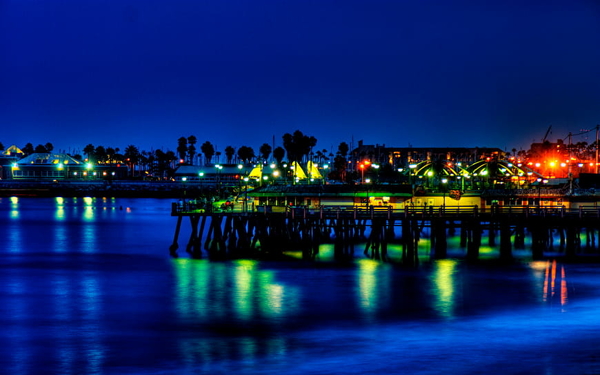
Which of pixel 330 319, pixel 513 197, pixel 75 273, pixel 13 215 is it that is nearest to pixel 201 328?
pixel 330 319

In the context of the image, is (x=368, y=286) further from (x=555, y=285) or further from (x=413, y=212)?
(x=555, y=285)

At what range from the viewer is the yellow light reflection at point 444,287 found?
41.1 meters

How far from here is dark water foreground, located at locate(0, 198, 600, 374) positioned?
31344 mm

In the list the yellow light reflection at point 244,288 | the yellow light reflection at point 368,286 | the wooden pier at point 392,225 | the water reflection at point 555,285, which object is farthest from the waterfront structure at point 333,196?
the water reflection at point 555,285

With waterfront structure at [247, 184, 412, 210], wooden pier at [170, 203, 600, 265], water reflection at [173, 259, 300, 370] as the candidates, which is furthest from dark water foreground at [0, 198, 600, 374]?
waterfront structure at [247, 184, 412, 210]

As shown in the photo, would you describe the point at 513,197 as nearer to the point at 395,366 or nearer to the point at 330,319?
the point at 330,319

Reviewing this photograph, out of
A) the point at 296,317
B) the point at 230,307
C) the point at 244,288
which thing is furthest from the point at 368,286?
the point at 230,307

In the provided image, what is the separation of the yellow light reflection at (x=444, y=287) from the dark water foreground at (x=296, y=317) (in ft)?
0.32

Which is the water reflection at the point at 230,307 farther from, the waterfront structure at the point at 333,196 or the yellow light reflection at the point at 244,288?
the waterfront structure at the point at 333,196

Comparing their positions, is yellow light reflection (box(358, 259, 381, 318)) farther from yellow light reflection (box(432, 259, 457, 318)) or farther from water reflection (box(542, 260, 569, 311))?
water reflection (box(542, 260, 569, 311))

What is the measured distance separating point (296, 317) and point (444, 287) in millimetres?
10570

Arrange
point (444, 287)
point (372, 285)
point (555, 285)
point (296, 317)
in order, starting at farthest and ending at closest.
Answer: point (372, 285) → point (555, 285) → point (444, 287) → point (296, 317)

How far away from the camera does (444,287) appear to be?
152ft

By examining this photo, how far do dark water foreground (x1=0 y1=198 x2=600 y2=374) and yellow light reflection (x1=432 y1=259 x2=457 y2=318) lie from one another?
10 cm
